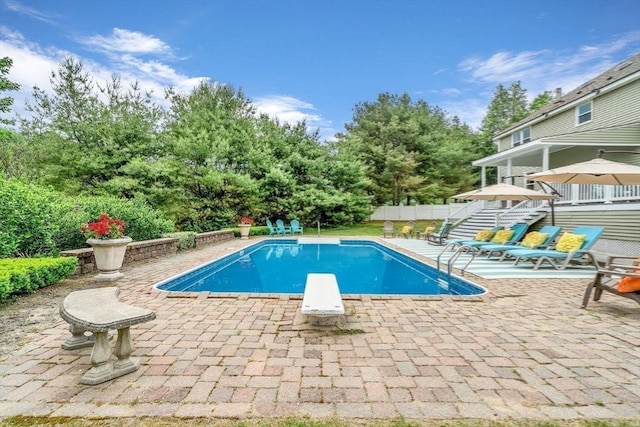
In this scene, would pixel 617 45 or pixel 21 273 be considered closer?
pixel 21 273

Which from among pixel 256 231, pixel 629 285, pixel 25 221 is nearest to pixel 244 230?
pixel 256 231

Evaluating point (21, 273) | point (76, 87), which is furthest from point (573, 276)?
point (76, 87)

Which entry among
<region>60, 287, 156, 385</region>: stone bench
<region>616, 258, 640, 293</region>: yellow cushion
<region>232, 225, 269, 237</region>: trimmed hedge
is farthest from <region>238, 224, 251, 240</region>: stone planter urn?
<region>616, 258, 640, 293</region>: yellow cushion

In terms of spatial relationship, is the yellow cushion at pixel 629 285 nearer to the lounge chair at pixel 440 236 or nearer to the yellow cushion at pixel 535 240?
the yellow cushion at pixel 535 240

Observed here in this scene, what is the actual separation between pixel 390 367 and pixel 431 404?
606 millimetres

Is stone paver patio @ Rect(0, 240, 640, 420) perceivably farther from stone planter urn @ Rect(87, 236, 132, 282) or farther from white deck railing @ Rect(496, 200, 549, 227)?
white deck railing @ Rect(496, 200, 549, 227)

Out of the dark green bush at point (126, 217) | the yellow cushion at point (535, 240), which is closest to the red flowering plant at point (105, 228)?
the dark green bush at point (126, 217)

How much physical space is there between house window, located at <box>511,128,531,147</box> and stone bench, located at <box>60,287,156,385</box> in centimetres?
2163

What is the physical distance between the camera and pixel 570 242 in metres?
8.34

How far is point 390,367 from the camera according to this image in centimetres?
292

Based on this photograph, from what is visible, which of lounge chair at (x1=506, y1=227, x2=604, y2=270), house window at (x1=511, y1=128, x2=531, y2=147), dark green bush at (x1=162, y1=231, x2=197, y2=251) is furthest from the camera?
house window at (x1=511, y1=128, x2=531, y2=147)

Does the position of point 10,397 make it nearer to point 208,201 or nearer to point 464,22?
point 208,201

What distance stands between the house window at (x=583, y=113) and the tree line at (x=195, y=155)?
466 inches

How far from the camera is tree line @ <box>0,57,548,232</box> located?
15086mm
